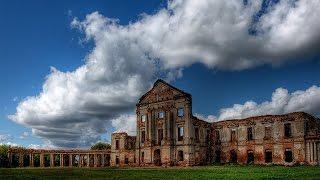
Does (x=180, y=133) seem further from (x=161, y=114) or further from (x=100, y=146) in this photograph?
(x=100, y=146)

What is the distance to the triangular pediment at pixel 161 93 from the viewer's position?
42031mm

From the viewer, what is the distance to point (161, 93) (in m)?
43.4

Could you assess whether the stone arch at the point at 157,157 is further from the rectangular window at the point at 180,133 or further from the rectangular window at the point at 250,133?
the rectangular window at the point at 250,133

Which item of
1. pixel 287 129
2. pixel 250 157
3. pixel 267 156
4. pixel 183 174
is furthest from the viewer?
pixel 250 157

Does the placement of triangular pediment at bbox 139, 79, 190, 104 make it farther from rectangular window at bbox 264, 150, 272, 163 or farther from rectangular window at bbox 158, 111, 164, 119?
rectangular window at bbox 264, 150, 272, 163

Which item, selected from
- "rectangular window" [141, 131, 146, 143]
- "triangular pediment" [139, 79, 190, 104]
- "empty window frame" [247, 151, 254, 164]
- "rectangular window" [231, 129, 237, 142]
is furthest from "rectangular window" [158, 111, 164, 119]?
"empty window frame" [247, 151, 254, 164]

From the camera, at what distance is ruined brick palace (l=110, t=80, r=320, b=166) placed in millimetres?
37750

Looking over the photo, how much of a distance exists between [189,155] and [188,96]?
6.48 metres

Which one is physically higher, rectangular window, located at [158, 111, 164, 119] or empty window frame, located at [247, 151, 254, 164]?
rectangular window, located at [158, 111, 164, 119]

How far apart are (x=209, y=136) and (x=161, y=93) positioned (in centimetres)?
789

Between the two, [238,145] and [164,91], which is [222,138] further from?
[164,91]

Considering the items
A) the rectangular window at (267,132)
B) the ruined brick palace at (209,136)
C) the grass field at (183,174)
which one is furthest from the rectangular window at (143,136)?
the grass field at (183,174)

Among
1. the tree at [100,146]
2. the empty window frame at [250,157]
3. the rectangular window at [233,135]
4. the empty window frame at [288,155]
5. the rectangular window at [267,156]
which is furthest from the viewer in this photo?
the tree at [100,146]

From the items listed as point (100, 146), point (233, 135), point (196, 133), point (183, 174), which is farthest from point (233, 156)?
point (100, 146)
